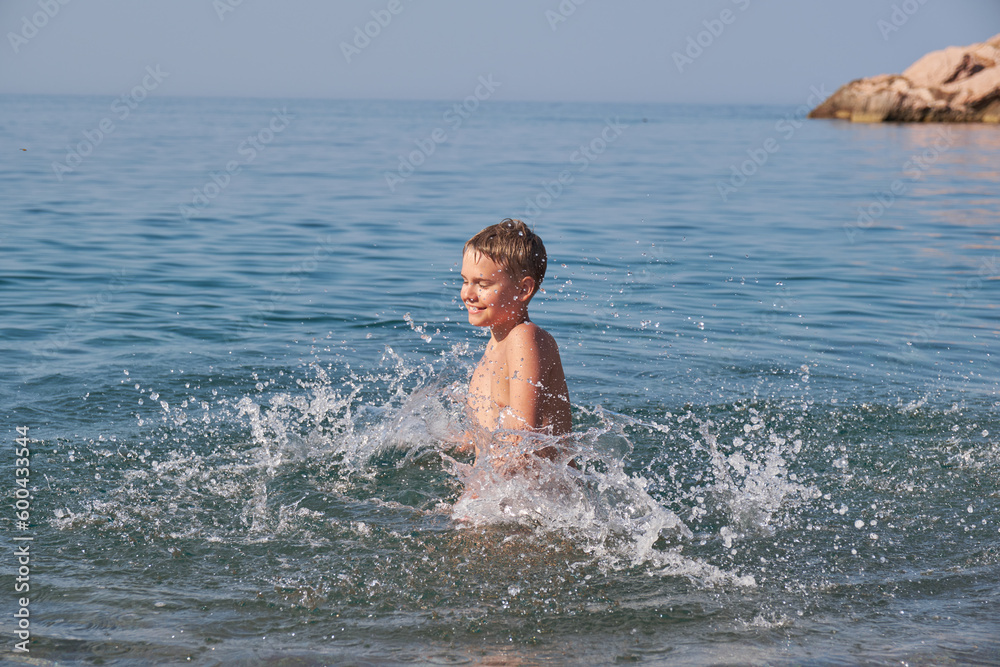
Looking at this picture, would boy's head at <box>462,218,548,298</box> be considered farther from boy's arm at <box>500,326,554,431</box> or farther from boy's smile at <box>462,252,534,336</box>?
boy's arm at <box>500,326,554,431</box>

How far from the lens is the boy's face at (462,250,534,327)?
15.3 feet

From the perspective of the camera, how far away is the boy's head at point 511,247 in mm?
4633

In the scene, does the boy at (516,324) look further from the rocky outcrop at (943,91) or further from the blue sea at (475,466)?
the rocky outcrop at (943,91)

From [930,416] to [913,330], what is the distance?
291 centimetres

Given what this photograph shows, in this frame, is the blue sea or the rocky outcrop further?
the rocky outcrop

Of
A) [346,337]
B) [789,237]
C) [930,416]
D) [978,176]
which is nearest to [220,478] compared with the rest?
[346,337]

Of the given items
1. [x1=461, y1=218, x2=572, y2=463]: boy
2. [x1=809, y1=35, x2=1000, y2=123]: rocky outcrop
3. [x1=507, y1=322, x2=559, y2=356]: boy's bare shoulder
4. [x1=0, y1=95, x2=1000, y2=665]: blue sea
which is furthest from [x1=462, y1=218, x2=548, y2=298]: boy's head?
[x1=809, y1=35, x2=1000, y2=123]: rocky outcrop

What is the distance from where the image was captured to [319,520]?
460 cm

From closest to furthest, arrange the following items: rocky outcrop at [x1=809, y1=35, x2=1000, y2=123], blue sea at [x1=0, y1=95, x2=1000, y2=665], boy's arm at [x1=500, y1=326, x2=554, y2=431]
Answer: blue sea at [x1=0, y1=95, x2=1000, y2=665] < boy's arm at [x1=500, y1=326, x2=554, y2=431] < rocky outcrop at [x1=809, y1=35, x2=1000, y2=123]

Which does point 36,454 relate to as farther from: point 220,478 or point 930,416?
point 930,416

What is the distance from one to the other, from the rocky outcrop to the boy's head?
2071 inches

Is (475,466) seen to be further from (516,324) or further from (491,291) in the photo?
(491,291)

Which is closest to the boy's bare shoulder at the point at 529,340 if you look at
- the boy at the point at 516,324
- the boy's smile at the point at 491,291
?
the boy at the point at 516,324

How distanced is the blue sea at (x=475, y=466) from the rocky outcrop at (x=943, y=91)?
138 ft
